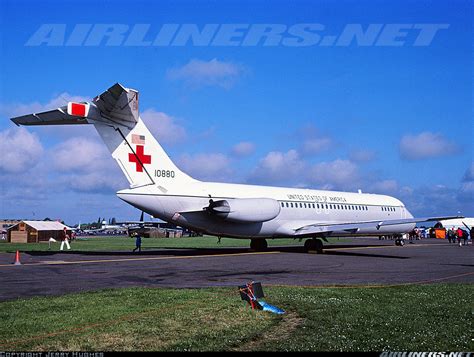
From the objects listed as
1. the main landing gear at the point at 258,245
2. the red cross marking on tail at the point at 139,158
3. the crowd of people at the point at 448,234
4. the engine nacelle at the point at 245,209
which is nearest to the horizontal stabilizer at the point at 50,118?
the red cross marking on tail at the point at 139,158

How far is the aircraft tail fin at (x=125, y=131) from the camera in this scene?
22516 mm

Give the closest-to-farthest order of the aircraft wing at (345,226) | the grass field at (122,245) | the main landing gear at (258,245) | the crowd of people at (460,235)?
1. the aircraft wing at (345,226)
2. the main landing gear at (258,245)
3. the grass field at (122,245)
4. the crowd of people at (460,235)

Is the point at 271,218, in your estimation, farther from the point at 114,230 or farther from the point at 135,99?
the point at 114,230

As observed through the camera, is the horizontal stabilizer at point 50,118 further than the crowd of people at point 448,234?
No

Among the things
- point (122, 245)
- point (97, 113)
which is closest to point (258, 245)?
point (97, 113)

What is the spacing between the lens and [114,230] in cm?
14800

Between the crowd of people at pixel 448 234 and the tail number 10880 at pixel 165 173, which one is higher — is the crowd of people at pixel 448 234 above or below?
below

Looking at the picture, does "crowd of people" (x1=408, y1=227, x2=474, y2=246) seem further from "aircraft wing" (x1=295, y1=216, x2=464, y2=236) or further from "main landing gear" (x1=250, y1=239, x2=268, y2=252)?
"main landing gear" (x1=250, y1=239, x2=268, y2=252)

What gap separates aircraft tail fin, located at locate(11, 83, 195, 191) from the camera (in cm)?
2252

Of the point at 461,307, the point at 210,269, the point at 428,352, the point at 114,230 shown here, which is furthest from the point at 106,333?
the point at 114,230

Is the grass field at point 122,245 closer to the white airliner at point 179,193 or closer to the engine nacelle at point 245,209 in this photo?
the white airliner at point 179,193

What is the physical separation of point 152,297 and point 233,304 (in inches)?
80.5

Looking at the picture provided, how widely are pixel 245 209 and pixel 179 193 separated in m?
4.01

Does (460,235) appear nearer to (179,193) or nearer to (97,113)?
(179,193)
